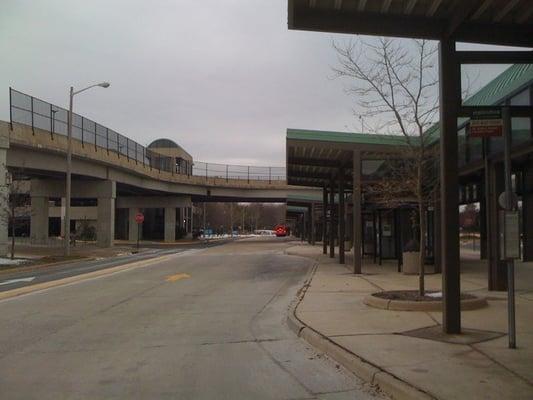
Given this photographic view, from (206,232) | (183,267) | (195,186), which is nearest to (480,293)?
(183,267)

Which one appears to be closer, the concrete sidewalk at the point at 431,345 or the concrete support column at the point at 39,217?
the concrete sidewalk at the point at 431,345

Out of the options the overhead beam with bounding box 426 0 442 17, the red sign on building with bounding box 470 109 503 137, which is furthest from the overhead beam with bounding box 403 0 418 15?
the red sign on building with bounding box 470 109 503 137

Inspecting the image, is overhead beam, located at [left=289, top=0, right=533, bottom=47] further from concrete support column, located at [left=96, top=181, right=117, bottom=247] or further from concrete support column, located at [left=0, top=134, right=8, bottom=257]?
concrete support column, located at [left=96, top=181, right=117, bottom=247]

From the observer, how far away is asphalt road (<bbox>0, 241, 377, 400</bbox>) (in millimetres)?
6641

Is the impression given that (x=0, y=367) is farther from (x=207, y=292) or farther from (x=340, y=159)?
(x=340, y=159)

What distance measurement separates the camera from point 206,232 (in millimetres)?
105125

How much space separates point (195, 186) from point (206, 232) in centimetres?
3463

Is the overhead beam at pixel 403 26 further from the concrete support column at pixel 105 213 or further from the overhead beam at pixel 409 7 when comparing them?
the concrete support column at pixel 105 213

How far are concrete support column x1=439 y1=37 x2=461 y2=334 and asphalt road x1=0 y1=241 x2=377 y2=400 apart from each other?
6.81 feet

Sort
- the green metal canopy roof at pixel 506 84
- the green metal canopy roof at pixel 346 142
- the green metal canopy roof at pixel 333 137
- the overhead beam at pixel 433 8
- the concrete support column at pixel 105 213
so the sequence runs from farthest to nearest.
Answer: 1. the concrete support column at pixel 105 213
2. the green metal canopy roof at pixel 333 137
3. the green metal canopy roof at pixel 346 142
4. the green metal canopy roof at pixel 506 84
5. the overhead beam at pixel 433 8

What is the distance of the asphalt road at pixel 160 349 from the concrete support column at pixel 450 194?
6.81ft

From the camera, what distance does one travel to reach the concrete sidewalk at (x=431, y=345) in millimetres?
6070

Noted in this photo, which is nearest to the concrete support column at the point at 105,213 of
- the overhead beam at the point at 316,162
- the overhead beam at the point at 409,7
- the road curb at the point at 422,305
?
the overhead beam at the point at 316,162

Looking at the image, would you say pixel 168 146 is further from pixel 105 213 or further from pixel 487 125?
pixel 487 125
